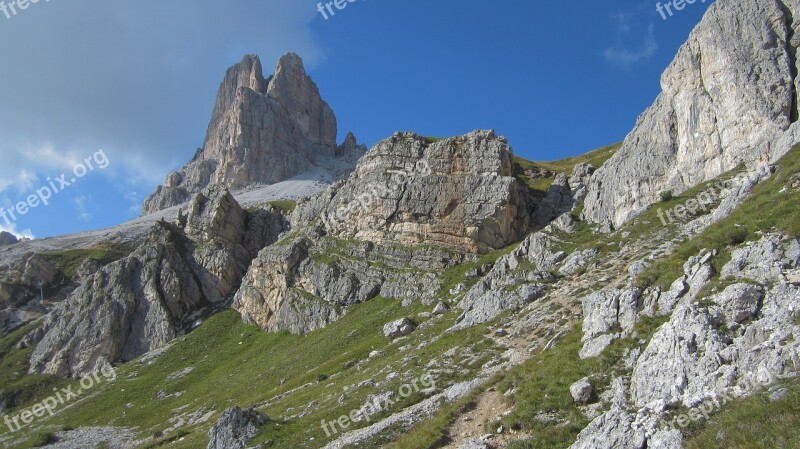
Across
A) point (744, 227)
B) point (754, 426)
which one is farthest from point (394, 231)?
point (754, 426)

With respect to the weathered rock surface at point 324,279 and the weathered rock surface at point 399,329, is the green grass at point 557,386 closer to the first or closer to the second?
the weathered rock surface at point 399,329

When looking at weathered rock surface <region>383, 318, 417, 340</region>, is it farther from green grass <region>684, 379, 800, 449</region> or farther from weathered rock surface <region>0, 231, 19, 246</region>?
weathered rock surface <region>0, 231, 19, 246</region>

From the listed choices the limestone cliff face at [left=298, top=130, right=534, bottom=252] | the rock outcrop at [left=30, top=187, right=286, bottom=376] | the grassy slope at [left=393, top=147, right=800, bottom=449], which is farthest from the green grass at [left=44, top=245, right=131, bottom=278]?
the grassy slope at [left=393, top=147, right=800, bottom=449]

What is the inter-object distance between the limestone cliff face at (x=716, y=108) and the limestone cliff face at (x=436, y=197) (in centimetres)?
1730

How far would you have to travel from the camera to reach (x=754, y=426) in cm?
1320

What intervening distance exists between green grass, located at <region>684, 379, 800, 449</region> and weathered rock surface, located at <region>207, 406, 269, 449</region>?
2773cm

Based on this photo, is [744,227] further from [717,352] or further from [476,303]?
[476,303]

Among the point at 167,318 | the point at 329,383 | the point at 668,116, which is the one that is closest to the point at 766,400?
the point at 329,383

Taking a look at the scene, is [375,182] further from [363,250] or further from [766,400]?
[766,400]

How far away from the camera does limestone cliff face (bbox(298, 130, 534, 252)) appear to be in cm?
8650

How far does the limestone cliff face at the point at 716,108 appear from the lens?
55.1 meters

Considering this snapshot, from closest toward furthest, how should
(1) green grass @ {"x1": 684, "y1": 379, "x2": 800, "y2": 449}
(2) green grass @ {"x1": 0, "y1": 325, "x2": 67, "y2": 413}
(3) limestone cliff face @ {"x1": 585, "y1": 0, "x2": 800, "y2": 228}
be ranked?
(1) green grass @ {"x1": 684, "y1": 379, "x2": 800, "y2": 449} → (3) limestone cliff face @ {"x1": 585, "y1": 0, "x2": 800, "y2": 228} → (2) green grass @ {"x1": 0, "y1": 325, "x2": 67, "y2": 413}

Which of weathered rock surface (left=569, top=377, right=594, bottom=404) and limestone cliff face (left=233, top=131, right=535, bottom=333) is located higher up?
limestone cliff face (left=233, top=131, right=535, bottom=333)

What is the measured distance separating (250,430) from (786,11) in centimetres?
7241
